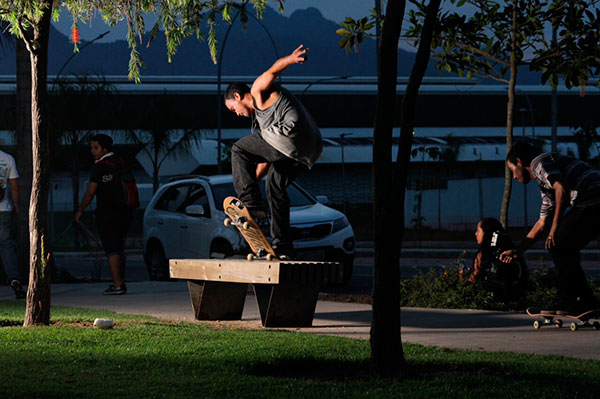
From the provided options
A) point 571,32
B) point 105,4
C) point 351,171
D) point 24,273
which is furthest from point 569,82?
point 351,171

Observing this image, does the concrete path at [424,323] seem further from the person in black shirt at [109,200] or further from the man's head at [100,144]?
the man's head at [100,144]

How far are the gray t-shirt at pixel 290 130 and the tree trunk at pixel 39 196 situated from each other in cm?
190

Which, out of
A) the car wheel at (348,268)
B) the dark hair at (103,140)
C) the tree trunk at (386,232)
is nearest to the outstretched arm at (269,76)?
the tree trunk at (386,232)

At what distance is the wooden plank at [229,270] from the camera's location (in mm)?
7521

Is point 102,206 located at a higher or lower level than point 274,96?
lower

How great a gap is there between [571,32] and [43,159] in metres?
6.42

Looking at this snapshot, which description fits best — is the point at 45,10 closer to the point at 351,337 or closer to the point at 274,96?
the point at 274,96

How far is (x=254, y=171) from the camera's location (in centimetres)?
791

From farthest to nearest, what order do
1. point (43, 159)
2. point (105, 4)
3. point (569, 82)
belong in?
point (569, 82)
point (105, 4)
point (43, 159)

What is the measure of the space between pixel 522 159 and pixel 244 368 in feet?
11.4

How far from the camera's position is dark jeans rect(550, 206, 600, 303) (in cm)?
783

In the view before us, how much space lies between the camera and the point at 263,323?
338 inches

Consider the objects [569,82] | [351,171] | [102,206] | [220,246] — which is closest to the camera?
[569,82]

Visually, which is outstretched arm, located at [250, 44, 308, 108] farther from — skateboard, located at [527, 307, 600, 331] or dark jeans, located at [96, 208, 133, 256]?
dark jeans, located at [96, 208, 133, 256]
